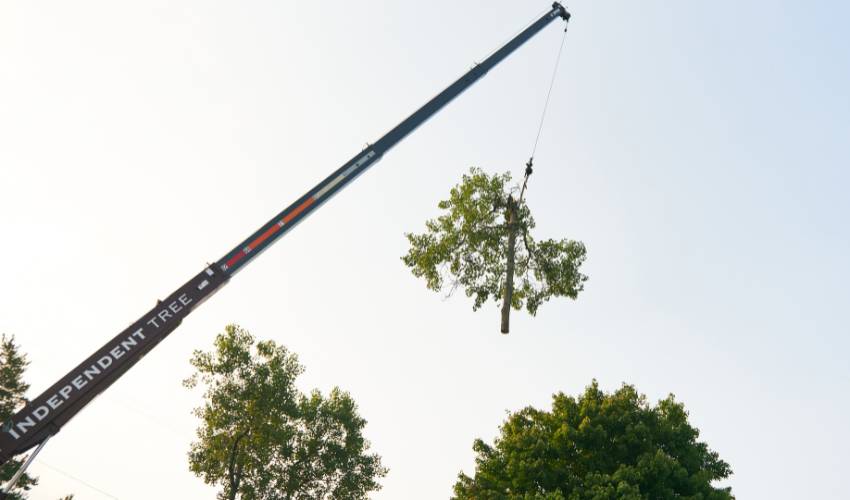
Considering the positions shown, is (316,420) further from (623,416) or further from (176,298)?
(176,298)

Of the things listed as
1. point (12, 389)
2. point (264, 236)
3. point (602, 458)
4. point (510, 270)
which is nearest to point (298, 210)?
point (264, 236)

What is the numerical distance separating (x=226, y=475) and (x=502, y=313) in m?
25.1

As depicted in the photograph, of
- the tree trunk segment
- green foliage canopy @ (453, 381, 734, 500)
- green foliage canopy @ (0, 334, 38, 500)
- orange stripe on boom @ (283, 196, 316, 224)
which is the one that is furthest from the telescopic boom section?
→ green foliage canopy @ (0, 334, 38, 500)

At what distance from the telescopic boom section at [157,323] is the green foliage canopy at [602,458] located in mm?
13899

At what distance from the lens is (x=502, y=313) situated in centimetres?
1700

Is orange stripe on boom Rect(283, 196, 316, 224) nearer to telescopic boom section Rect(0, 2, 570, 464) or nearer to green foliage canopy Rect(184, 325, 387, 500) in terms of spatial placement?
telescopic boom section Rect(0, 2, 570, 464)

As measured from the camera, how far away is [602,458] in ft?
73.4

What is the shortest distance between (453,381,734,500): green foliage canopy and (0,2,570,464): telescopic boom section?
1390 centimetres

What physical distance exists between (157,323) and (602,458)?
1823 cm

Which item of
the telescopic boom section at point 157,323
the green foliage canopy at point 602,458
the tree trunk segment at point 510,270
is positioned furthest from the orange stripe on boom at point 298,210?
the green foliage canopy at point 602,458

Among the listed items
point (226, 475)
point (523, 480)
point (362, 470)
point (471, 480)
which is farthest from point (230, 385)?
point (523, 480)

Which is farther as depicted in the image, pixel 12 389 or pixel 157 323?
pixel 12 389

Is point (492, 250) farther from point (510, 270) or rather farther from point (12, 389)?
point (12, 389)

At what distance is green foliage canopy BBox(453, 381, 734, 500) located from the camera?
20500mm
